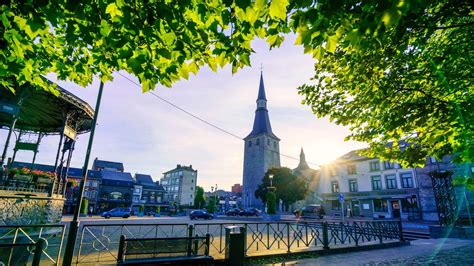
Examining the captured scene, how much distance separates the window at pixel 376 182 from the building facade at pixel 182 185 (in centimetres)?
5050

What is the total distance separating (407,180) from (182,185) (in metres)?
56.5

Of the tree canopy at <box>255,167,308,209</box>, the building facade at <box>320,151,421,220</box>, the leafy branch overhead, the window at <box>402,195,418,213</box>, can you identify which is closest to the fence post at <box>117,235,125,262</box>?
the leafy branch overhead

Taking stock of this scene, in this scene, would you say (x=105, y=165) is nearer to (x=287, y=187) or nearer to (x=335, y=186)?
(x=287, y=187)

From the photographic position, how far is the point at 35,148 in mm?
14125

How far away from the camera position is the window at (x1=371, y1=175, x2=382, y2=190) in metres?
34.9

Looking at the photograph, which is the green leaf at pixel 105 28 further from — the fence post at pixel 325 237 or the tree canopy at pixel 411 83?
the fence post at pixel 325 237

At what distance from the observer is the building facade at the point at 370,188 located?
31391 millimetres

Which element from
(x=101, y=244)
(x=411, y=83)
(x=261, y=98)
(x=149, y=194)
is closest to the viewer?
(x=411, y=83)

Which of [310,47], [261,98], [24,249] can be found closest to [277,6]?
[310,47]

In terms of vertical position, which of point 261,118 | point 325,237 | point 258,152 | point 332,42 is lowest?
point 325,237

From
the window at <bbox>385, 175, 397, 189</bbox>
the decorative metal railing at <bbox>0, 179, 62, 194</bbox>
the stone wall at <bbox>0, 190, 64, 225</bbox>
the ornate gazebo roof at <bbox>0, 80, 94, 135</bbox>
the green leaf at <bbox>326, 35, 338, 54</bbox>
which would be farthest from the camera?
the window at <bbox>385, 175, 397, 189</bbox>

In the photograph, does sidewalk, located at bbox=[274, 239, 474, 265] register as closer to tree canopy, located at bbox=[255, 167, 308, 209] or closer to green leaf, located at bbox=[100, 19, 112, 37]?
green leaf, located at bbox=[100, 19, 112, 37]

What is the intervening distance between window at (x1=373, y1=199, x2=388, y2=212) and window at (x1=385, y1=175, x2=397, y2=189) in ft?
8.00

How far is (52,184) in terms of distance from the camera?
1230 centimetres
